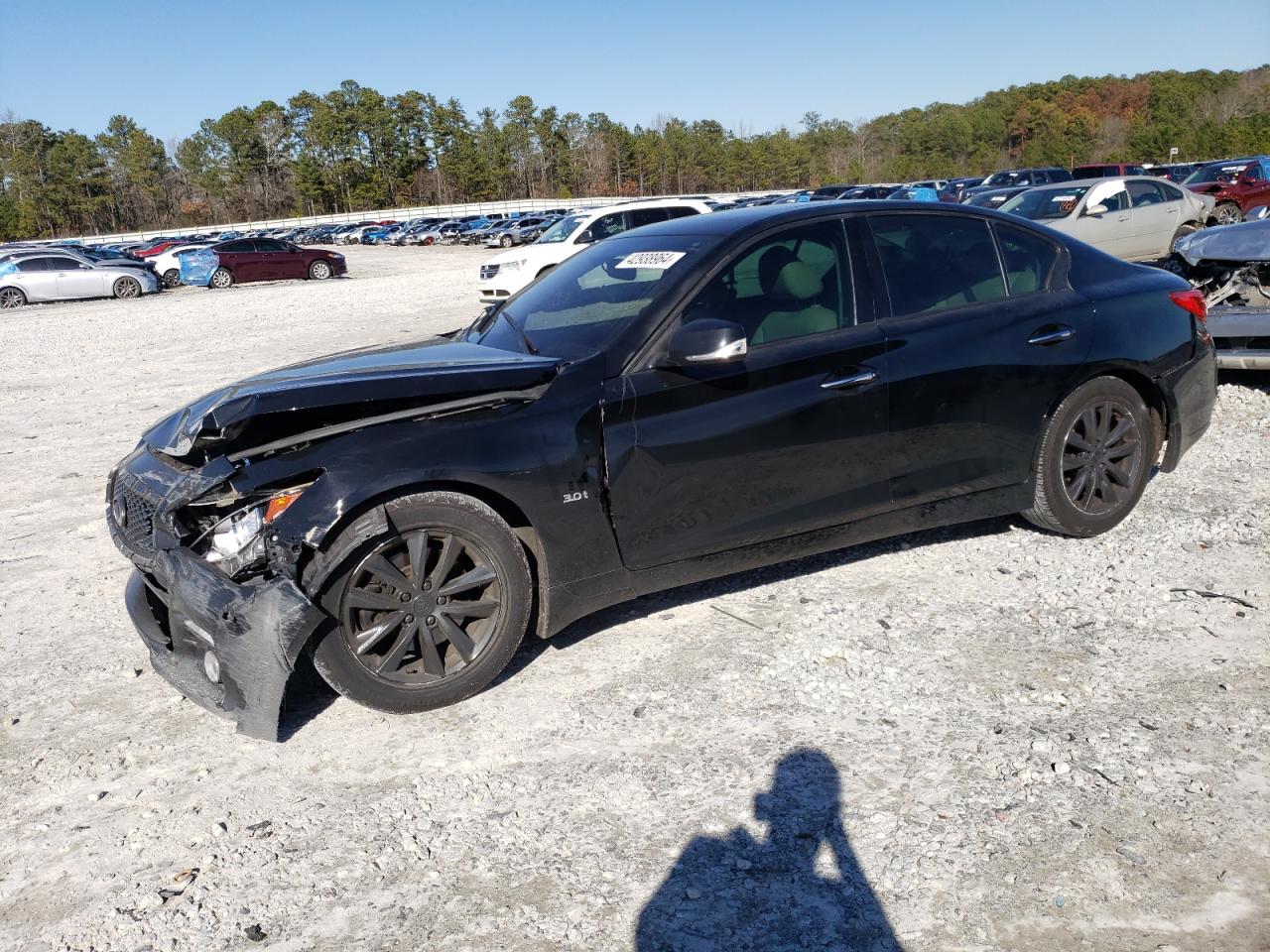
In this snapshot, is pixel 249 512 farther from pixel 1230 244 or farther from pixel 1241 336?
pixel 1230 244

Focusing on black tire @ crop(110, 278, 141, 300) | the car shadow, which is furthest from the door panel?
black tire @ crop(110, 278, 141, 300)

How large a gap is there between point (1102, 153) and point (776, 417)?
109183 millimetres

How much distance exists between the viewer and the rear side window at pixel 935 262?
4684mm

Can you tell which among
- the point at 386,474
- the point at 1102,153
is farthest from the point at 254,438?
the point at 1102,153

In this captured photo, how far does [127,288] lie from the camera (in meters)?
30.5

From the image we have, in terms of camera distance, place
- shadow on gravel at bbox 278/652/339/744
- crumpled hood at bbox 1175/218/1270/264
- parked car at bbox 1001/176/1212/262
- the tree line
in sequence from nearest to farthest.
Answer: shadow on gravel at bbox 278/652/339/744
crumpled hood at bbox 1175/218/1270/264
parked car at bbox 1001/176/1212/262
the tree line

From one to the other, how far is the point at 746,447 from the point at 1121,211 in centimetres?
1564

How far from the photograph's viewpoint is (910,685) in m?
3.91

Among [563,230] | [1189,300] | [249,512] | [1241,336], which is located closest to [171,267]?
[563,230]

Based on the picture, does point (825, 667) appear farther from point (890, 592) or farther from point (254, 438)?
point (254, 438)

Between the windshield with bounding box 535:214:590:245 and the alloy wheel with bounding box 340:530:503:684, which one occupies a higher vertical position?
the windshield with bounding box 535:214:590:245

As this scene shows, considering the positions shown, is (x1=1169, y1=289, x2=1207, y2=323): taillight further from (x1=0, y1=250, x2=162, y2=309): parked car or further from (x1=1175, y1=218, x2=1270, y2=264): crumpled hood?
(x1=0, y1=250, x2=162, y2=309): parked car

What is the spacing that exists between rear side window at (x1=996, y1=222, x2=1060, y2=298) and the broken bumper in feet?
11.6

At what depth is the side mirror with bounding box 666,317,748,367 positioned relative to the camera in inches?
154
